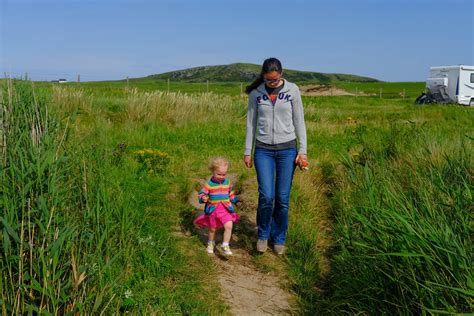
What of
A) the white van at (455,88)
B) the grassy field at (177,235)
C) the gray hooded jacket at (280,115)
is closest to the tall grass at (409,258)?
the grassy field at (177,235)

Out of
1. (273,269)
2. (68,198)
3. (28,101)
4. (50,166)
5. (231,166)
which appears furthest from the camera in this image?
(231,166)

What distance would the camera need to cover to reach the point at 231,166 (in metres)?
8.34

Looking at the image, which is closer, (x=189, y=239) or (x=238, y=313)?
(x=238, y=313)

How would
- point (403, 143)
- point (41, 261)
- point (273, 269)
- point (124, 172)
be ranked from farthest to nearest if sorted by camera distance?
point (403, 143)
point (124, 172)
point (273, 269)
point (41, 261)

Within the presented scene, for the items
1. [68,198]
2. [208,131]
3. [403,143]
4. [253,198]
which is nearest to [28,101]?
[68,198]

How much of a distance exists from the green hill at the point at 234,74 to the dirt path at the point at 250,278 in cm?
15110

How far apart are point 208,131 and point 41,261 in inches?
331

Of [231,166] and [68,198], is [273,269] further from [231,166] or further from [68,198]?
[231,166]

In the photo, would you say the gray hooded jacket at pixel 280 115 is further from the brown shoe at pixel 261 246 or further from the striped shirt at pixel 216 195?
the brown shoe at pixel 261 246

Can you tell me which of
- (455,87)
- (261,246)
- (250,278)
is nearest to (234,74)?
(455,87)

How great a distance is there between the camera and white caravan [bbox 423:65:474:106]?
31.0 meters

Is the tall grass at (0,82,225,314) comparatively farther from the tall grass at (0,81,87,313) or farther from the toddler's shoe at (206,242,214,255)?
the toddler's shoe at (206,242,214,255)

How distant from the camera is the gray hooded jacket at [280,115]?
16.3 feet

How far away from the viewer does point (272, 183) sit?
16.6ft
